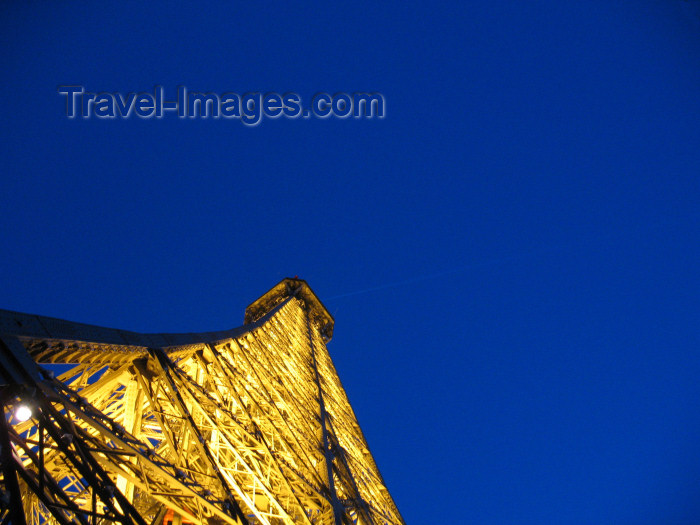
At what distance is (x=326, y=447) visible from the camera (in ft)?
35.9

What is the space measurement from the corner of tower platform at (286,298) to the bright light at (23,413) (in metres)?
32.2

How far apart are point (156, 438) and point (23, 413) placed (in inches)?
208

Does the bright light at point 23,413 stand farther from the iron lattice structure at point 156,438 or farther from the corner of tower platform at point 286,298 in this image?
the corner of tower platform at point 286,298

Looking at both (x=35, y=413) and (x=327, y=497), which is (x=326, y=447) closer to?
(x=327, y=497)

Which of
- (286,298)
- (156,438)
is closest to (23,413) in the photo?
(156,438)

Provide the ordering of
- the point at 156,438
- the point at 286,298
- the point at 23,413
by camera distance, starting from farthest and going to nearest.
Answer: the point at 286,298, the point at 156,438, the point at 23,413

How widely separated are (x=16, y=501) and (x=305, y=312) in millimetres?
38192

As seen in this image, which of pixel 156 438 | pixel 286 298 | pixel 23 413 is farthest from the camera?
pixel 286 298

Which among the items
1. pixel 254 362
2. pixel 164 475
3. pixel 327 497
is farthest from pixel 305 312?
pixel 164 475

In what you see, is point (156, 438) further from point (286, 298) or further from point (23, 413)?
point (286, 298)

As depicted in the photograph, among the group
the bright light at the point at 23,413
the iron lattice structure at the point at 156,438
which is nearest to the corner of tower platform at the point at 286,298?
the iron lattice structure at the point at 156,438

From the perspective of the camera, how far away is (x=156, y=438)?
8.73m

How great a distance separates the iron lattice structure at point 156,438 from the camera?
13.7 ft

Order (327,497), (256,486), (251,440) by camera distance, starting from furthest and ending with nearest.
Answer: (251,440), (327,497), (256,486)
